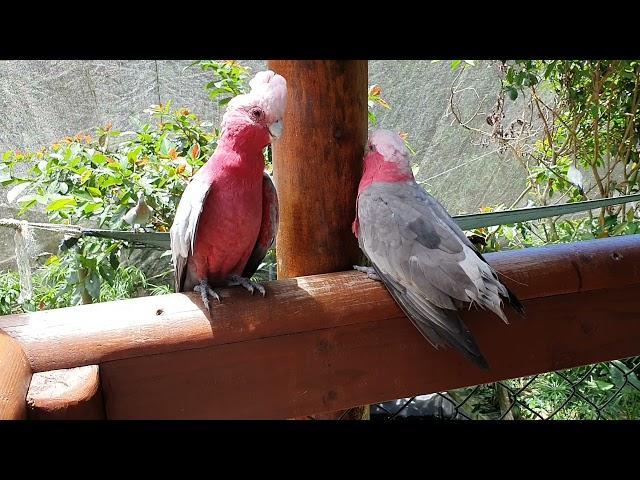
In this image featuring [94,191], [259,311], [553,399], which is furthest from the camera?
[553,399]

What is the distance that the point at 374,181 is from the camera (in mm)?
1152

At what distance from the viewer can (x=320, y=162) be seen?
115 centimetres

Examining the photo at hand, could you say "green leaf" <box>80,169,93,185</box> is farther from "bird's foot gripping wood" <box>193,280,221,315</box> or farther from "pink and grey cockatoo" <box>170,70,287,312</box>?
"bird's foot gripping wood" <box>193,280,221,315</box>

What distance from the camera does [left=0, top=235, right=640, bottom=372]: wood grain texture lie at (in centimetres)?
82

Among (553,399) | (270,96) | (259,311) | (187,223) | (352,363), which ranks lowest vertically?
(553,399)

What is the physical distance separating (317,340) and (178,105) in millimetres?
2219

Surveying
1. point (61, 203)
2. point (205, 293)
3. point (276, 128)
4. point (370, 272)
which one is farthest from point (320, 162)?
point (61, 203)

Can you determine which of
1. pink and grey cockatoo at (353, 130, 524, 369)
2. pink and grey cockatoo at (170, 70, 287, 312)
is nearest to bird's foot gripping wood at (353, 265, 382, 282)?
pink and grey cockatoo at (353, 130, 524, 369)

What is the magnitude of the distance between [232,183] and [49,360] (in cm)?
48

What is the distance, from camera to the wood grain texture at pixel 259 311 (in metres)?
0.82

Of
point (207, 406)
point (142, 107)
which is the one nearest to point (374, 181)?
point (207, 406)

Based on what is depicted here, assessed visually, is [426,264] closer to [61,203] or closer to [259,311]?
[259,311]

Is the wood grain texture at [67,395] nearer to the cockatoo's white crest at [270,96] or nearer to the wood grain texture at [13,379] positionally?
the wood grain texture at [13,379]
